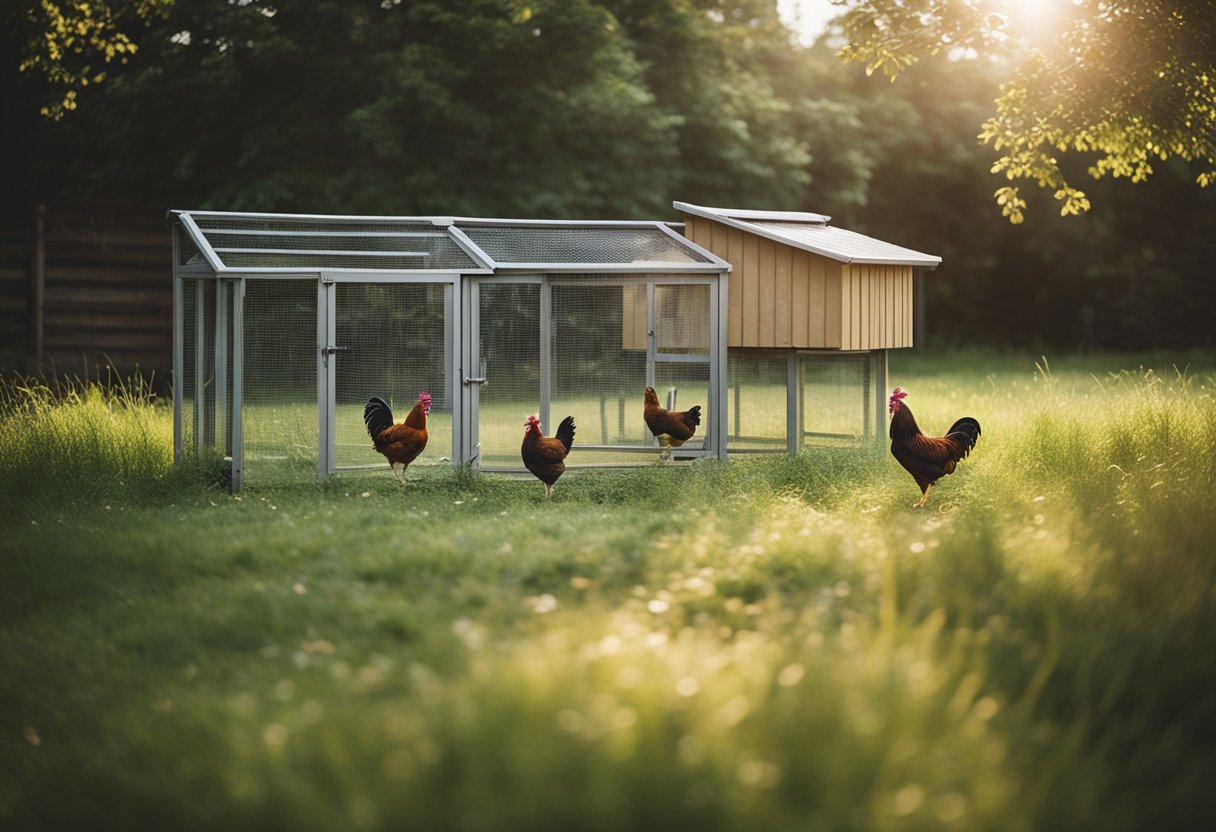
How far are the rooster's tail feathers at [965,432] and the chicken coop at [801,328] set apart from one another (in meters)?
1.86

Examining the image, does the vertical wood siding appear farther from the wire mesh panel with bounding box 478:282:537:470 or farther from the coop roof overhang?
the wire mesh panel with bounding box 478:282:537:470

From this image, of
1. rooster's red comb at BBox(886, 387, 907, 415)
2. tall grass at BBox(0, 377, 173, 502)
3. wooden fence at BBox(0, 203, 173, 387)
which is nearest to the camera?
rooster's red comb at BBox(886, 387, 907, 415)

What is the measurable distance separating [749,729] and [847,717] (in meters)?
0.30

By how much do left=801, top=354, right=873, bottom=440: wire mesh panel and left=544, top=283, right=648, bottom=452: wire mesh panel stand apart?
1632 mm

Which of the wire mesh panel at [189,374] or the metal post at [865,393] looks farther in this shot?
the metal post at [865,393]

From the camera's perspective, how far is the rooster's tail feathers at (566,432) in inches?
408

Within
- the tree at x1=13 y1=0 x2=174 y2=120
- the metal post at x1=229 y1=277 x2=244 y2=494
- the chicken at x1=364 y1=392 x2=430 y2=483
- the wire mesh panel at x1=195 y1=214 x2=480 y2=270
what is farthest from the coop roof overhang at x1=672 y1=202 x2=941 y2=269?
the tree at x1=13 y1=0 x2=174 y2=120

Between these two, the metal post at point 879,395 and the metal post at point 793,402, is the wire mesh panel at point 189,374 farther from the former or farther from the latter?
the metal post at point 879,395

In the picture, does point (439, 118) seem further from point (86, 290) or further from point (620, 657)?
point (620, 657)

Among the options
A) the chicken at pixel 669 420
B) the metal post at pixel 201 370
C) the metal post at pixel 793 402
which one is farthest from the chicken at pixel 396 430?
the metal post at pixel 793 402

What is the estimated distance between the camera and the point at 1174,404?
11.6 meters

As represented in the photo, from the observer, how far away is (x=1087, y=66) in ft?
37.7

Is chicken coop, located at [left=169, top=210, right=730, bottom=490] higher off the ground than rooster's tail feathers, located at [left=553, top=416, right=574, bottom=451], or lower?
higher

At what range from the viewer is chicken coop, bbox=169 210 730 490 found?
1048cm
